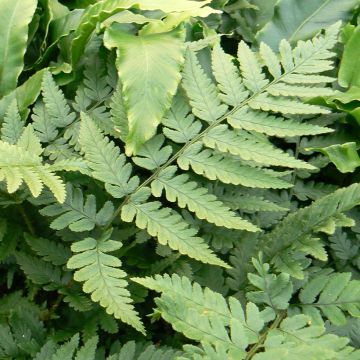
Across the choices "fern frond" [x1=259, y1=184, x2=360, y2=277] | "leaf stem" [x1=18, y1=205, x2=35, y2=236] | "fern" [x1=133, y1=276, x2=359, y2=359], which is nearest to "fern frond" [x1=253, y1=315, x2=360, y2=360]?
"fern" [x1=133, y1=276, x2=359, y2=359]

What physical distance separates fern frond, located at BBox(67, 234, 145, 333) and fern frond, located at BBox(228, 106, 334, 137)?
29 centimetres

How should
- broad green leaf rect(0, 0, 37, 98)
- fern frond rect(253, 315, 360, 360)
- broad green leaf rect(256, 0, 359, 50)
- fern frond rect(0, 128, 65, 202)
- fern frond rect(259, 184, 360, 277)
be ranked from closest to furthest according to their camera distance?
fern frond rect(253, 315, 360, 360), fern frond rect(0, 128, 65, 202), fern frond rect(259, 184, 360, 277), broad green leaf rect(0, 0, 37, 98), broad green leaf rect(256, 0, 359, 50)

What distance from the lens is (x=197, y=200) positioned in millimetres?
890

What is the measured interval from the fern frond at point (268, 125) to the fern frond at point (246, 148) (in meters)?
0.02

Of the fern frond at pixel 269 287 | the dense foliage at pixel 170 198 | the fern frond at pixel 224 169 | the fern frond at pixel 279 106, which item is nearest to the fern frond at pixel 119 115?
the dense foliage at pixel 170 198

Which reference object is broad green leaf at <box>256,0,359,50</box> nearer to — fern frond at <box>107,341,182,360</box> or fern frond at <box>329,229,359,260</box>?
fern frond at <box>329,229,359,260</box>

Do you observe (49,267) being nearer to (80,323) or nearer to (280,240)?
(80,323)

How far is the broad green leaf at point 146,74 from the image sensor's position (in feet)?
3.06

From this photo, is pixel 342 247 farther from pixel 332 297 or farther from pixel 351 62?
pixel 351 62

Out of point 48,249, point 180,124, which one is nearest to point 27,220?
point 48,249

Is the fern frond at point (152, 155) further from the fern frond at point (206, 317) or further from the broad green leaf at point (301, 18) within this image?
the broad green leaf at point (301, 18)

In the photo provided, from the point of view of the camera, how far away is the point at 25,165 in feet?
2.68

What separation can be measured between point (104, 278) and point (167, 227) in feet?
0.40

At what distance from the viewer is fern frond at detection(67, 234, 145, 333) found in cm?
80
